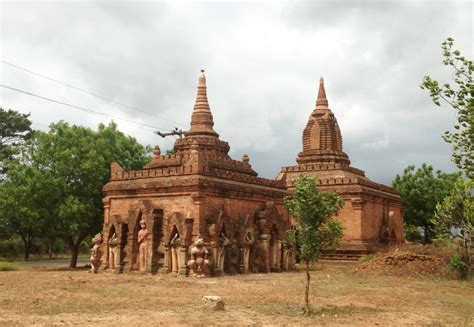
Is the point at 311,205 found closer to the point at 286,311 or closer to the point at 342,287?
the point at 286,311

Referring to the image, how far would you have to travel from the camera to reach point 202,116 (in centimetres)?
3275

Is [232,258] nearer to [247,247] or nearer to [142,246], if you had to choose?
[247,247]

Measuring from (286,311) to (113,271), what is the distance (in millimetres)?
13847

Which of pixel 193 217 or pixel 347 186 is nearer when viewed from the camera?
pixel 193 217

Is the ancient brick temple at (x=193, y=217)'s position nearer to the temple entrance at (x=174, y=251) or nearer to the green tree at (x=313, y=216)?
the temple entrance at (x=174, y=251)

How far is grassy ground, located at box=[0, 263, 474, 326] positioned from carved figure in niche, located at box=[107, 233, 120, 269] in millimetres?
2226

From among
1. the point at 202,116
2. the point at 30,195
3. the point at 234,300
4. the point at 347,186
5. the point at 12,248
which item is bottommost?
the point at 234,300

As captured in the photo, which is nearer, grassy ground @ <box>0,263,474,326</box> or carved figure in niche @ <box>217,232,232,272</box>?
grassy ground @ <box>0,263,474,326</box>

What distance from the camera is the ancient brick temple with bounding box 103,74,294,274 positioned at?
25078 millimetres

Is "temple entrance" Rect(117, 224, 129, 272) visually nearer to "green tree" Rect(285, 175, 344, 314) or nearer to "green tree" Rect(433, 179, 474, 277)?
"green tree" Rect(285, 175, 344, 314)

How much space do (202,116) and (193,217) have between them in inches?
364

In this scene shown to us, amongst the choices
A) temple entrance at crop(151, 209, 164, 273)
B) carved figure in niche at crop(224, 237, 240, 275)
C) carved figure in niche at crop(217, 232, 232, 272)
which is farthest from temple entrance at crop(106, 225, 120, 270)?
carved figure in niche at crop(224, 237, 240, 275)

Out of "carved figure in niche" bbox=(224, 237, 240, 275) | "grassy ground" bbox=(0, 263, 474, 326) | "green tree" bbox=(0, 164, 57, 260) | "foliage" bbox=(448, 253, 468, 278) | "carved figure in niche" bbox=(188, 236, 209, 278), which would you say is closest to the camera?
"grassy ground" bbox=(0, 263, 474, 326)

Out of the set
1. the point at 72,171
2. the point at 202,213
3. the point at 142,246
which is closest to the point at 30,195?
the point at 72,171
